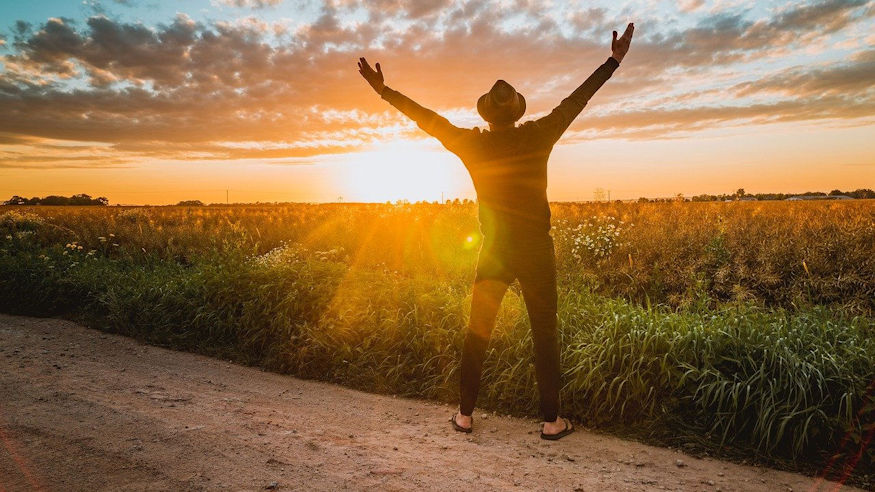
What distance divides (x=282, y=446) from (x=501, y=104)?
9.59 feet

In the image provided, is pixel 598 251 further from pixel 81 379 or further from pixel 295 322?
pixel 81 379

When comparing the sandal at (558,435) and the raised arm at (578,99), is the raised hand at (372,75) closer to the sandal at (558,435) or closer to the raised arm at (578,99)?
the raised arm at (578,99)

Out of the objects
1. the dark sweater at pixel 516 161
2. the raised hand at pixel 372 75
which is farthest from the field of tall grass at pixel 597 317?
the raised hand at pixel 372 75

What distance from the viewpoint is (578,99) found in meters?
3.89

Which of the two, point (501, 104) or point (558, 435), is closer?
point (501, 104)

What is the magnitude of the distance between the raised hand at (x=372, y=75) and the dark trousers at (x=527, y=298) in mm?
1465

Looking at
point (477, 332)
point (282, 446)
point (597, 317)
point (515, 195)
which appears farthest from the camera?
point (597, 317)

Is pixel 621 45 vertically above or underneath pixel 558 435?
above

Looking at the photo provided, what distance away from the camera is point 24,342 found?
22.6 ft

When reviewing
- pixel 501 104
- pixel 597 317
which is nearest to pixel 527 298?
pixel 501 104

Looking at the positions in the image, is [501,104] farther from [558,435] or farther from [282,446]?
[282,446]

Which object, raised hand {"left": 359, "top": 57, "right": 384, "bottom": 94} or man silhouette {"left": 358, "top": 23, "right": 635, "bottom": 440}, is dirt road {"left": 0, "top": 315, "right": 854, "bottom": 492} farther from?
raised hand {"left": 359, "top": 57, "right": 384, "bottom": 94}

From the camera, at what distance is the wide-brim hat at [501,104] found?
3.76 m

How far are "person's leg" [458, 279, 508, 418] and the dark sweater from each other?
402 mm
